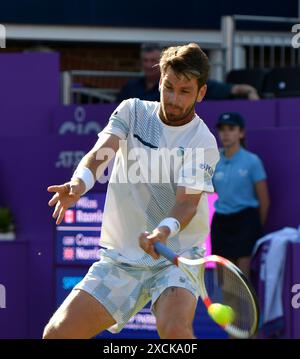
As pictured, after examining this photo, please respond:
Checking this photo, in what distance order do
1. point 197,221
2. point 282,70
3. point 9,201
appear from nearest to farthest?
point 197,221, point 9,201, point 282,70

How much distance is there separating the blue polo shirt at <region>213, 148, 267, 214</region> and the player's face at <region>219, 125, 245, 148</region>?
0.08 metres

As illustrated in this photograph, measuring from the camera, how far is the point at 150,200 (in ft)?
19.3

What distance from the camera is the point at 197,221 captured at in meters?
5.88

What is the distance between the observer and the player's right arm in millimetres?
5457

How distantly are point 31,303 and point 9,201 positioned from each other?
903mm

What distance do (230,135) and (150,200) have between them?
9.75 feet

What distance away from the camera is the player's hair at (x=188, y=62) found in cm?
568

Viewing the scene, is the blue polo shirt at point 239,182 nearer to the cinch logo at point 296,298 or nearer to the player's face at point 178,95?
the cinch logo at point 296,298

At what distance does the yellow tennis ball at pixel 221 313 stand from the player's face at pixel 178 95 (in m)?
1.01

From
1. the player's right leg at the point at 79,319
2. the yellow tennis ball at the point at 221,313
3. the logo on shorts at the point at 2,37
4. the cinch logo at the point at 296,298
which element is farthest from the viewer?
the logo on shorts at the point at 2,37

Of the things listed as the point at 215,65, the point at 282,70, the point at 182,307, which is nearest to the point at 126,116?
the point at 182,307

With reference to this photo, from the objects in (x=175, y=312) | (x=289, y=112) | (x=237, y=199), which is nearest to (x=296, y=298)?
(x=237, y=199)

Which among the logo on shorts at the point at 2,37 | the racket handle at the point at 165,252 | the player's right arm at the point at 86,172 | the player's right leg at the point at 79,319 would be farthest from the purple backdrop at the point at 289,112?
the racket handle at the point at 165,252
